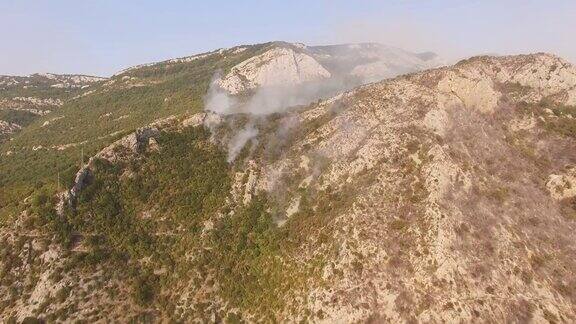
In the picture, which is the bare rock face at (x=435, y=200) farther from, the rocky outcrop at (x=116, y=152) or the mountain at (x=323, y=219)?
the rocky outcrop at (x=116, y=152)

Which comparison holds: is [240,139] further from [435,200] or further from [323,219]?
[435,200]

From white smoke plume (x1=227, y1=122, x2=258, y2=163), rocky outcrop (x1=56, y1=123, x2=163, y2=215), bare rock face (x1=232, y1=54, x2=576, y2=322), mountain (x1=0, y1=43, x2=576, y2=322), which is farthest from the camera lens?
white smoke plume (x1=227, y1=122, x2=258, y2=163)

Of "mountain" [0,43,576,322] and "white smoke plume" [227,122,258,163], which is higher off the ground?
"white smoke plume" [227,122,258,163]

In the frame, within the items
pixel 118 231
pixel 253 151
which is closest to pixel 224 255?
pixel 118 231

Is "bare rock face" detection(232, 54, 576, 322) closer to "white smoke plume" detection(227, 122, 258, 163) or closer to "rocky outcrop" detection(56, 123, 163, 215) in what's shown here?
"white smoke plume" detection(227, 122, 258, 163)

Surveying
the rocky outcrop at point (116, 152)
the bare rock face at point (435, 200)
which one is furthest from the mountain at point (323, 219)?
the rocky outcrop at point (116, 152)

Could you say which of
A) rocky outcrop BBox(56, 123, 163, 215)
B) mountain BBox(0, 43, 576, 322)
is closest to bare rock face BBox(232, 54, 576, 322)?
mountain BBox(0, 43, 576, 322)

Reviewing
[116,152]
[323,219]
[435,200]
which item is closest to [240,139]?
[116,152]

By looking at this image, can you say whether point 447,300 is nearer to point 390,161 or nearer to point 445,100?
point 390,161
